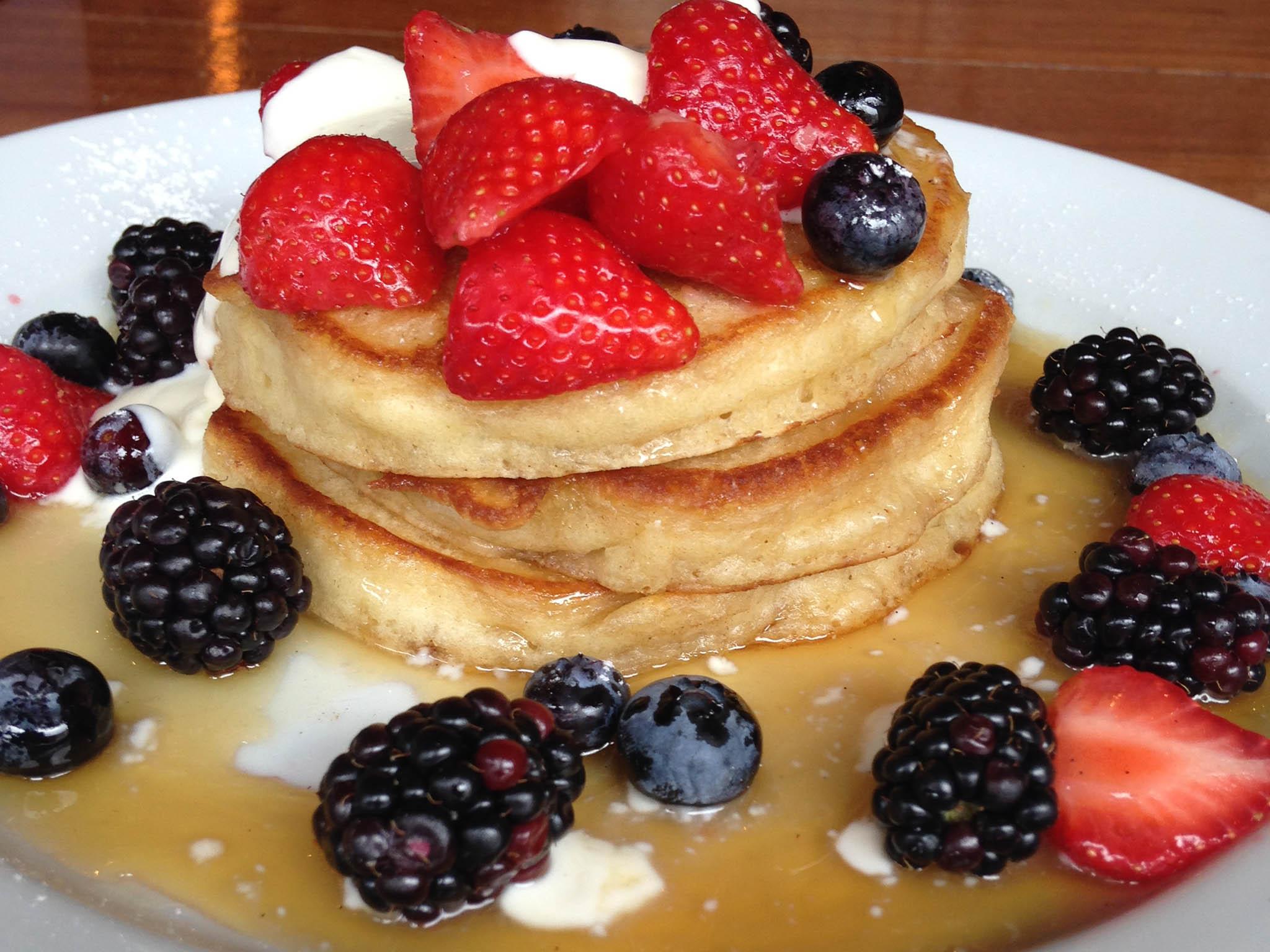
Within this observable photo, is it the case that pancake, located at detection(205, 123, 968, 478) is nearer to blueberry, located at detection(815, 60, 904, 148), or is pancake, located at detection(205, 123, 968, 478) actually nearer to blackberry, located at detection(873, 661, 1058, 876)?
blueberry, located at detection(815, 60, 904, 148)

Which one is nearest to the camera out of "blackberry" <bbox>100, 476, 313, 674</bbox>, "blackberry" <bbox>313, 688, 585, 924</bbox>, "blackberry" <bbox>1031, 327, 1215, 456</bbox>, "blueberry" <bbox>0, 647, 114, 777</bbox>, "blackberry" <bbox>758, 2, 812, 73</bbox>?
"blackberry" <bbox>313, 688, 585, 924</bbox>

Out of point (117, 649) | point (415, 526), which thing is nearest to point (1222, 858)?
point (415, 526)

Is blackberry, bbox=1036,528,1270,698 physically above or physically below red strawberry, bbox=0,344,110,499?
above

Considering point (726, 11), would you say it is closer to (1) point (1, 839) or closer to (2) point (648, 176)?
(2) point (648, 176)

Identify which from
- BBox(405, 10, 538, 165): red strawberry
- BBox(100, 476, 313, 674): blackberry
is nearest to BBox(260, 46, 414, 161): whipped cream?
BBox(405, 10, 538, 165): red strawberry

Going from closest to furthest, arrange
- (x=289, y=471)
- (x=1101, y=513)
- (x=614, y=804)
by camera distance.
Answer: (x=614, y=804)
(x=289, y=471)
(x=1101, y=513)

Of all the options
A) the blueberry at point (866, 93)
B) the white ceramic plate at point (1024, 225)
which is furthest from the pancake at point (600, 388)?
the white ceramic plate at point (1024, 225)

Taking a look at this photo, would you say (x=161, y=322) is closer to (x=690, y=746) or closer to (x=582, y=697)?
(x=582, y=697)
